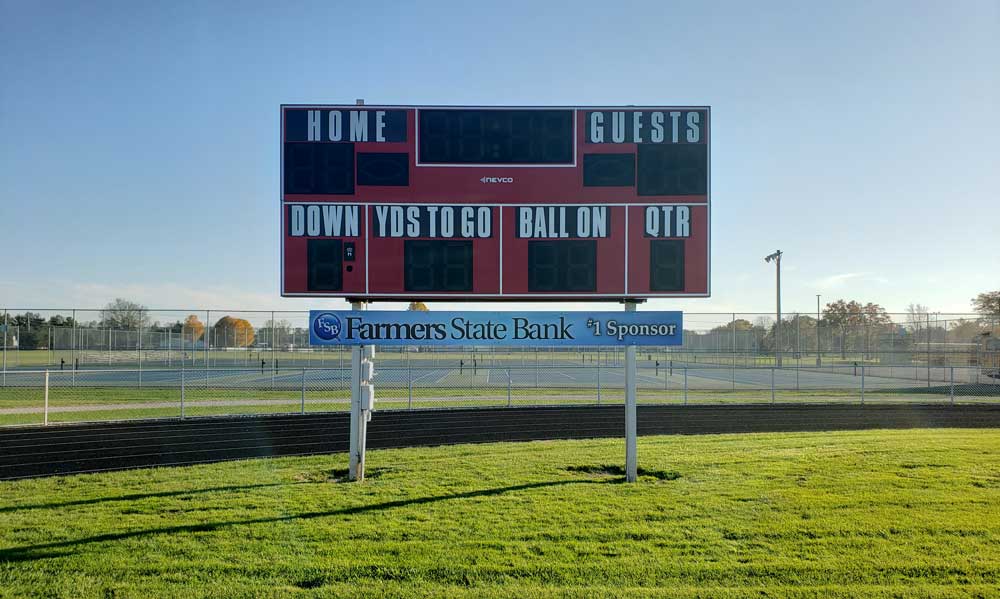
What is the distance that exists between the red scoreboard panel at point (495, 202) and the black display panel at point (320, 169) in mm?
13

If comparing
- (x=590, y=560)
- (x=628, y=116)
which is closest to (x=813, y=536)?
(x=590, y=560)

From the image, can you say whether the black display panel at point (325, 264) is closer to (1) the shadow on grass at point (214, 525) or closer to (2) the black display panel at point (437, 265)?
(2) the black display panel at point (437, 265)

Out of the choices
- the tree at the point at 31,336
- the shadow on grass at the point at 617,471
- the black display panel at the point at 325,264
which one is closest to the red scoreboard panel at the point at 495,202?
the black display panel at the point at 325,264

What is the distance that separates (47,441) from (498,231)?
403 inches

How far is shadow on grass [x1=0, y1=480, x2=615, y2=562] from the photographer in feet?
16.6

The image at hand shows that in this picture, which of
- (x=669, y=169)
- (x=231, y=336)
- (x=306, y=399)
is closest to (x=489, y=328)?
(x=669, y=169)

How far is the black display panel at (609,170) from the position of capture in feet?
25.9

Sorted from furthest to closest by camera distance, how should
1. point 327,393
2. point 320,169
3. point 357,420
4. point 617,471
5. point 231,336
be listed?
point 231,336
point 327,393
point 617,471
point 357,420
point 320,169

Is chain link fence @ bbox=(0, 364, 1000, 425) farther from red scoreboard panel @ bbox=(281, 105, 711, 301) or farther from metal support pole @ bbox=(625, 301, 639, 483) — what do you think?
metal support pole @ bbox=(625, 301, 639, 483)

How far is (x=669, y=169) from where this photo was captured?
7918 millimetres

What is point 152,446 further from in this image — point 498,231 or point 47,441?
point 498,231

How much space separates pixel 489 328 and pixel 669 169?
308 centimetres

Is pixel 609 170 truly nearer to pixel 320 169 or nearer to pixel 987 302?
pixel 320 169

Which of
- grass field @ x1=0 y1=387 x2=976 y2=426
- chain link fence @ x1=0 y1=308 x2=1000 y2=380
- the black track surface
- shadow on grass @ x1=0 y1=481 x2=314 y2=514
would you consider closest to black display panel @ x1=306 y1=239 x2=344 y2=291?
shadow on grass @ x1=0 y1=481 x2=314 y2=514
